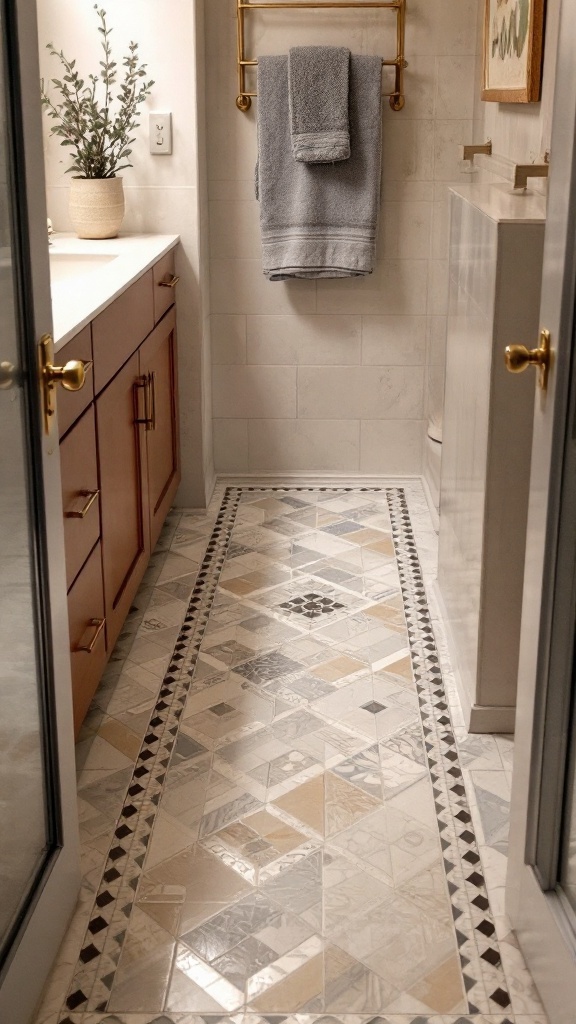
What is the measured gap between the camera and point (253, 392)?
389cm

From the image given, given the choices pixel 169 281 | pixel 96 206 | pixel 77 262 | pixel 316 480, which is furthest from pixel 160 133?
pixel 316 480

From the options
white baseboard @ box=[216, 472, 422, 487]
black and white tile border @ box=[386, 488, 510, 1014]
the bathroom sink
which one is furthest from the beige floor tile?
white baseboard @ box=[216, 472, 422, 487]

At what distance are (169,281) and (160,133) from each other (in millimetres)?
450

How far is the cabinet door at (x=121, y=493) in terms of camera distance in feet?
7.92

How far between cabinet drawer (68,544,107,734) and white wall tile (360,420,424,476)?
174 cm

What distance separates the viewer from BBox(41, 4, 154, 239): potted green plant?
3.24 meters

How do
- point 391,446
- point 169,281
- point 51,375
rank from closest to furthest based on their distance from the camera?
point 51,375, point 169,281, point 391,446

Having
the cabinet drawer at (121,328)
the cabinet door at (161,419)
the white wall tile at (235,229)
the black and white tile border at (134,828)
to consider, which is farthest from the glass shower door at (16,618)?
the white wall tile at (235,229)

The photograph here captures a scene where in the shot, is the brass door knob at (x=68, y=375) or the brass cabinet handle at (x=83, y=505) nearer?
the brass door knob at (x=68, y=375)

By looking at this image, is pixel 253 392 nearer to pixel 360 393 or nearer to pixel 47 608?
pixel 360 393

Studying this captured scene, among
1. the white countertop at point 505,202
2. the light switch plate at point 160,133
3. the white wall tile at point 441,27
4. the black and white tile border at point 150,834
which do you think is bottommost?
the black and white tile border at point 150,834

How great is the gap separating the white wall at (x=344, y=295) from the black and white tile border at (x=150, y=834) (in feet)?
3.21

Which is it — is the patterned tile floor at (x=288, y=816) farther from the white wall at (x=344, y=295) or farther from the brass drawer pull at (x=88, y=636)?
the white wall at (x=344, y=295)

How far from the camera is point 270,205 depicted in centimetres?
360
